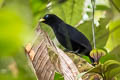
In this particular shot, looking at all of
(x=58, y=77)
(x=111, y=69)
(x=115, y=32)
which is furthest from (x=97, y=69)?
(x=115, y=32)

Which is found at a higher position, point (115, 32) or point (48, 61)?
point (115, 32)

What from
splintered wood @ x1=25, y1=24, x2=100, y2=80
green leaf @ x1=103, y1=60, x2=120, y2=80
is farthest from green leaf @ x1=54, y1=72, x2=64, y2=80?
green leaf @ x1=103, y1=60, x2=120, y2=80

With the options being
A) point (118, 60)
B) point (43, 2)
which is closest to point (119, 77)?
point (118, 60)

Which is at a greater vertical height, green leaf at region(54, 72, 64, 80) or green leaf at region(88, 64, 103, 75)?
green leaf at region(54, 72, 64, 80)

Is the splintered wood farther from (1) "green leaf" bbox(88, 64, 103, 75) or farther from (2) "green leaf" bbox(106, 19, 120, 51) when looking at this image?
(2) "green leaf" bbox(106, 19, 120, 51)

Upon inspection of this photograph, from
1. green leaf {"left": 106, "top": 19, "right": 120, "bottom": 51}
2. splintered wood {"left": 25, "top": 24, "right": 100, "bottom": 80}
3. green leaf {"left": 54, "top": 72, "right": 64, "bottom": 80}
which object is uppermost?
green leaf {"left": 106, "top": 19, "right": 120, "bottom": 51}

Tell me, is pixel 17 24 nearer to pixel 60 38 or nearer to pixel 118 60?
pixel 118 60

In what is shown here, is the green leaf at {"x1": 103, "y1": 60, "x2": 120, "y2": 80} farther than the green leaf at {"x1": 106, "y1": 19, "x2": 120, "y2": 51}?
Yes

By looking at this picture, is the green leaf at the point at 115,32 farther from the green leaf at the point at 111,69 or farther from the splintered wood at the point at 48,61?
the splintered wood at the point at 48,61

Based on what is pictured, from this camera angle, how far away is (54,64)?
1084 mm

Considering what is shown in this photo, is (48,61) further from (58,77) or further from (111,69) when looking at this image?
(111,69)

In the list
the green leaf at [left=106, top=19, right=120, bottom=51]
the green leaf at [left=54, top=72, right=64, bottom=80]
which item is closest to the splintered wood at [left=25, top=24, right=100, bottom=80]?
the green leaf at [left=54, top=72, right=64, bottom=80]

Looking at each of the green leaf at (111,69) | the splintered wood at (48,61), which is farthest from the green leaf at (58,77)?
the green leaf at (111,69)

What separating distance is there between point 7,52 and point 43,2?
176 millimetres
